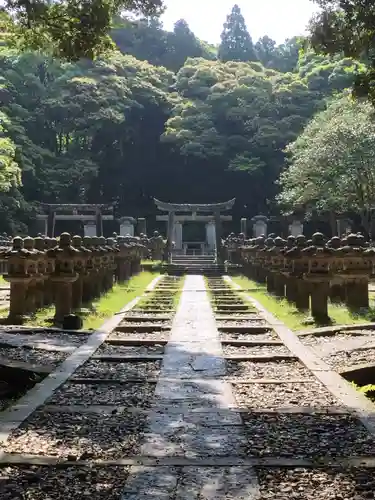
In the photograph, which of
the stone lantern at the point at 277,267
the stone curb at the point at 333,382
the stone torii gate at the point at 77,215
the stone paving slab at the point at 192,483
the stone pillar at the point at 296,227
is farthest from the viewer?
the stone pillar at the point at 296,227

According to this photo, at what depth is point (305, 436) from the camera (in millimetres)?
4219

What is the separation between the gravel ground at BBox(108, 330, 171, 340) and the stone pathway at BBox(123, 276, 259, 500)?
4.11ft

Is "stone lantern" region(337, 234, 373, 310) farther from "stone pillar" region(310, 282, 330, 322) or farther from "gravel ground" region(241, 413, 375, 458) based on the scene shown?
"gravel ground" region(241, 413, 375, 458)

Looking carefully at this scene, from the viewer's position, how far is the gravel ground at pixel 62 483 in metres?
3.18

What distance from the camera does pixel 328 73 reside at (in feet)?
147

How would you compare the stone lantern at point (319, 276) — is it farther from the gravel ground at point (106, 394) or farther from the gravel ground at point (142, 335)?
the gravel ground at point (106, 394)

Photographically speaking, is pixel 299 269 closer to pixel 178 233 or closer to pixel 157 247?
pixel 157 247

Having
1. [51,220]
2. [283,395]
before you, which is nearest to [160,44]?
[51,220]

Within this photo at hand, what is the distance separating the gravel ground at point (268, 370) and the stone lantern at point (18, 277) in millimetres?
4640

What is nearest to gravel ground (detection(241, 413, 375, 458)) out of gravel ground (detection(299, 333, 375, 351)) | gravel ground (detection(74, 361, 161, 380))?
gravel ground (detection(74, 361, 161, 380))

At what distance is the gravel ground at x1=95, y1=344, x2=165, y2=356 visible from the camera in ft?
25.5

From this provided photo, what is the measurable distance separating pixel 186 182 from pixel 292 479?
43955 mm

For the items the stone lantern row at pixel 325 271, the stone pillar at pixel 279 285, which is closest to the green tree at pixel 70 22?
the stone lantern row at pixel 325 271

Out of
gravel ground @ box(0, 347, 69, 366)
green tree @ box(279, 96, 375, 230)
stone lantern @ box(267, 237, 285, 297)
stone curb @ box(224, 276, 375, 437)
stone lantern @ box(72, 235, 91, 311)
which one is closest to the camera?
stone curb @ box(224, 276, 375, 437)
